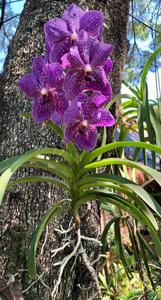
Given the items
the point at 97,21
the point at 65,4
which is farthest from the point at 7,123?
the point at 97,21

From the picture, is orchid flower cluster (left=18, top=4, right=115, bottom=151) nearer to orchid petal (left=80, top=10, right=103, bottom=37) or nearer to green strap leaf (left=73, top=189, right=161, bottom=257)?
orchid petal (left=80, top=10, right=103, bottom=37)

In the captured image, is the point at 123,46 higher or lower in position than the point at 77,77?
higher

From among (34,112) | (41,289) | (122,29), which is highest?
(122,29)

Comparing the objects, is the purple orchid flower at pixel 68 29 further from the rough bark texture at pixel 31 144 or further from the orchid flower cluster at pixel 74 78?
the rough bark texture at pixel 31 144

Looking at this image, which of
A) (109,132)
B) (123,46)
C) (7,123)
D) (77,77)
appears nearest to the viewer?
(77,77)

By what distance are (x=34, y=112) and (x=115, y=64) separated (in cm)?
71

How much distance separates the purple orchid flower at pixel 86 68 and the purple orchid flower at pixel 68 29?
0.02 meters

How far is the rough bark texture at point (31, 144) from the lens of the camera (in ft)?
3.41

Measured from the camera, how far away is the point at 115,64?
144cm

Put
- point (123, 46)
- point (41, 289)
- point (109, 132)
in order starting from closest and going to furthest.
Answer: point (41, 289) < point (109, 132) < point (123, 46)

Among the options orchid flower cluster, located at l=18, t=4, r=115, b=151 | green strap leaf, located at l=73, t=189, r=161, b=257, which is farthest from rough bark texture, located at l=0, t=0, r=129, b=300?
orchid flower cluster, located at l=18, t=4, r=115, b=151

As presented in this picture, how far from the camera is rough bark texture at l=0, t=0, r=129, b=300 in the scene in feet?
3.41

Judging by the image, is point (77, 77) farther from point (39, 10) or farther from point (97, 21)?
point (39, 10)

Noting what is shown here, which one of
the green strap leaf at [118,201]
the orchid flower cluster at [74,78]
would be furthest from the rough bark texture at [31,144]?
the orchid flower cluster at [74,78]
